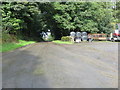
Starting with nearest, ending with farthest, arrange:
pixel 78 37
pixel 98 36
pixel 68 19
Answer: pixel 78 37, pixel 68 19, pixel 98 36

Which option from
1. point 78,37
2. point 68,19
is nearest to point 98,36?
point 78,37

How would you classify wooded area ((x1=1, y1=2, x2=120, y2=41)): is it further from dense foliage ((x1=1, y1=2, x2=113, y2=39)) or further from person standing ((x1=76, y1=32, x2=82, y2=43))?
person standing ((x1=76, y1=32, x2=82, y2=43))

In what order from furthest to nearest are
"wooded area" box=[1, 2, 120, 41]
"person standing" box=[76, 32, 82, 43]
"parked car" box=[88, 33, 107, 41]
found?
1. "parked car" box=[88, 33, 107, 41]
2. "wooded area" box=[1, 2, 120, 41]
3. "person standing" box=[76, 32, 82, 43]

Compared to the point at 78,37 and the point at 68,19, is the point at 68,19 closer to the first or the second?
the point at 68,19

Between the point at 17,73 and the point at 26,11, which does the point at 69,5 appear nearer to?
the point at 26,11

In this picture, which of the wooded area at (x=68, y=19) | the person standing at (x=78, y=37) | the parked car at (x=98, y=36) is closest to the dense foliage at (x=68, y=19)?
the wooded area at (x=68, y=19)

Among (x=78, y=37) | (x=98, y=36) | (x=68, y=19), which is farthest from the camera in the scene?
(x=98, y=36)

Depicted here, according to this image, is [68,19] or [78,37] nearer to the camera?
[78,37]

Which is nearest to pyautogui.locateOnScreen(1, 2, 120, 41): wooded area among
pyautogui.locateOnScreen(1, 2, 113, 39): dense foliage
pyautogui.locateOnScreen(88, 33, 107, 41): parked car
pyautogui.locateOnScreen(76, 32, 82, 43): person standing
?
pyautogui.locateOnScreen(1, 2, 113, 39): dense foliage

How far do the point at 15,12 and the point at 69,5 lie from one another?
485 inches

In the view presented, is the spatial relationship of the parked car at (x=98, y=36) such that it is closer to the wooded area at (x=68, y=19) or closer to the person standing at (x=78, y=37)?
the wooded area at (x=68, y=19)

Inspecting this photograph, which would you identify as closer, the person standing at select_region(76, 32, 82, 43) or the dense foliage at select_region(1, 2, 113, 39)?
the person standing at select_region(76, 32, 82, 43)

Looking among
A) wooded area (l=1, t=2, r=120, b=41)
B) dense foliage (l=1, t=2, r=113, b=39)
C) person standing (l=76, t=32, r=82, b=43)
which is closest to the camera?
person standing (l=76, t=32, r=82, b=43)

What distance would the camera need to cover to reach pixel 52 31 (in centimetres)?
3444
